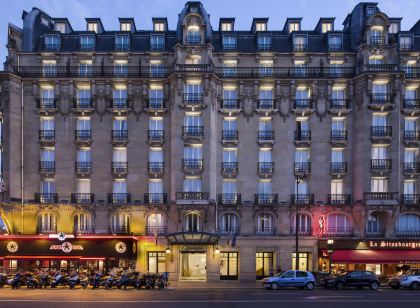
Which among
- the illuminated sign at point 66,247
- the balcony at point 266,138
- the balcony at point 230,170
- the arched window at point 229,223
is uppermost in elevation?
the balcony at point 266,138

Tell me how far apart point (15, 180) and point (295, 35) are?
101ft

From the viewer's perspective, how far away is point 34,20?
44375mm

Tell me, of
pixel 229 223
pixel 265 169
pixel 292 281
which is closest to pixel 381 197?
pixel 265 169

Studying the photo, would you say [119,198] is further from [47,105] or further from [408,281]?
[408,281]

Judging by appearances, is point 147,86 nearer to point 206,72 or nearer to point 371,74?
point 206,72

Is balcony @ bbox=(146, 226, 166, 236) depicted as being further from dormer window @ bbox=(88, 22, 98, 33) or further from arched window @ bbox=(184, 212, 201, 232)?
dormer window @ bbox=(88, 22, 98, 33)

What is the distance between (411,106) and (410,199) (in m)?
8.98

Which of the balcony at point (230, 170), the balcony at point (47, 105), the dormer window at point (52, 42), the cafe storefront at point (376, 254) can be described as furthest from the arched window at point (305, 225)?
the dormer window at point (52, 42)

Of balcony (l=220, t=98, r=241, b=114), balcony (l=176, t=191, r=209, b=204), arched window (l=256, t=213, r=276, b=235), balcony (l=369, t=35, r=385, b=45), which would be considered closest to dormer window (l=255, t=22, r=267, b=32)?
balcony (l=220, t=98, r=241, b=114)

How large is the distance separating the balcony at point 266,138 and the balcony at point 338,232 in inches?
390

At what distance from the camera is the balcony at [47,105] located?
42.3 meters

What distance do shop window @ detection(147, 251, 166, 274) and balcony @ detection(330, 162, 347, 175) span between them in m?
18.2

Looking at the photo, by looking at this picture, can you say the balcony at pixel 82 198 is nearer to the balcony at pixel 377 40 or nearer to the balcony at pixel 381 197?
the balcony at pixel 381 197

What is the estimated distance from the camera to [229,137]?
42.5 metres
